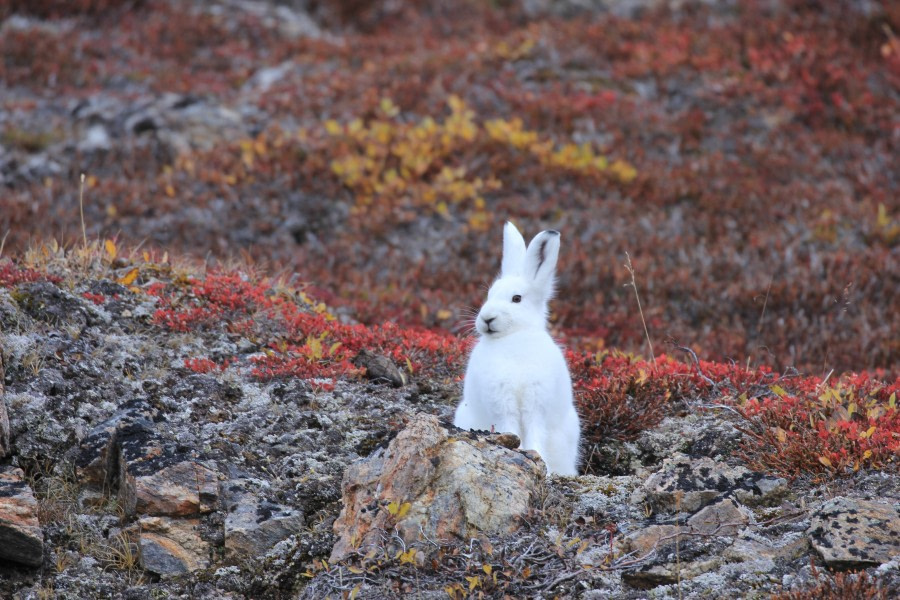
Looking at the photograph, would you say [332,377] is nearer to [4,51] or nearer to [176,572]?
[176,572]

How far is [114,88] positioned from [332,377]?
14.3 meters

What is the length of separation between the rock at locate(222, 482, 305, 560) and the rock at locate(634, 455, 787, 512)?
2326mm

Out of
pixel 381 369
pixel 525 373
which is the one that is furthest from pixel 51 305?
pixel 525 373

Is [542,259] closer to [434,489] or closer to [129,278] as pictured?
[434,489]

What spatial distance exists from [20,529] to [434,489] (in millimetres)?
2478

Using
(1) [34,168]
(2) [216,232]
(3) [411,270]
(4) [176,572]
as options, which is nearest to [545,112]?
(3) [411,270]

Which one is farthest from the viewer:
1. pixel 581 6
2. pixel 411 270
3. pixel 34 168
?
pixel 581 6

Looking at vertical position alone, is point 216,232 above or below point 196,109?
below

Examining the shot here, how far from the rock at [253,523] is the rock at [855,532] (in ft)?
10.5

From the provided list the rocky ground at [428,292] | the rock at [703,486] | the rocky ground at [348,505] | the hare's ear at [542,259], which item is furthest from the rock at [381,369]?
the rock at [703,486]

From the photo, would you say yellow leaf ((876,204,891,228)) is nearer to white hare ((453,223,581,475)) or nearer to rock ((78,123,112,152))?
white hare ((453,223,581,475))

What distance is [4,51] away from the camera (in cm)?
1944

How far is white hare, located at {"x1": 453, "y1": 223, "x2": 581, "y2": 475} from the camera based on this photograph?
6.21 meters

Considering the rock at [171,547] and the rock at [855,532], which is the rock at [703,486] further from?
the rock at [171,547]
